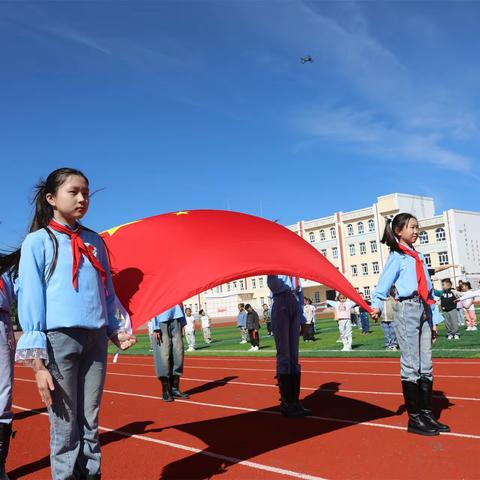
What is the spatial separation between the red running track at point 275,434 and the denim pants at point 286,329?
0.62 metres

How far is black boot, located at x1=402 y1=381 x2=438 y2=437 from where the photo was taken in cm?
517

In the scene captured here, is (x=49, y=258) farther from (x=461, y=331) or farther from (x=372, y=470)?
(x=461, y=331)

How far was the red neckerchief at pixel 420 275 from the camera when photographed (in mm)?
5449

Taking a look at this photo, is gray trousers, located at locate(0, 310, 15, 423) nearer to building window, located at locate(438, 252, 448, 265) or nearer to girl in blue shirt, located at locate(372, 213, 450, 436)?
girl in blue shirt, located at locate(372, 213, 450, 436)

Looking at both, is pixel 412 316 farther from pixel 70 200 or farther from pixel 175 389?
pixel 175 389

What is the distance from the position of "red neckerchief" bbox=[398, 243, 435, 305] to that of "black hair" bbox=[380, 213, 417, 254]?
0.06 meters

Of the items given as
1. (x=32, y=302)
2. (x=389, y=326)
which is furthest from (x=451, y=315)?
(x=32, y=302)

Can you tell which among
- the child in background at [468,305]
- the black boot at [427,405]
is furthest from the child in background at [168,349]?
the child in background at [468,305]

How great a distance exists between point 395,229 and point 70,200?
137 inches

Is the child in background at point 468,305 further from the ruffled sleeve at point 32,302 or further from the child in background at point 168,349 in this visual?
the ruffled sleeve at point 32,302

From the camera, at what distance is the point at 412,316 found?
5.40 meters

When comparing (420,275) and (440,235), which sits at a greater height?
(440,235)

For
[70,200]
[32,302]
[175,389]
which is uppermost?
[70,200]

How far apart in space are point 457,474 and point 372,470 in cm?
61
